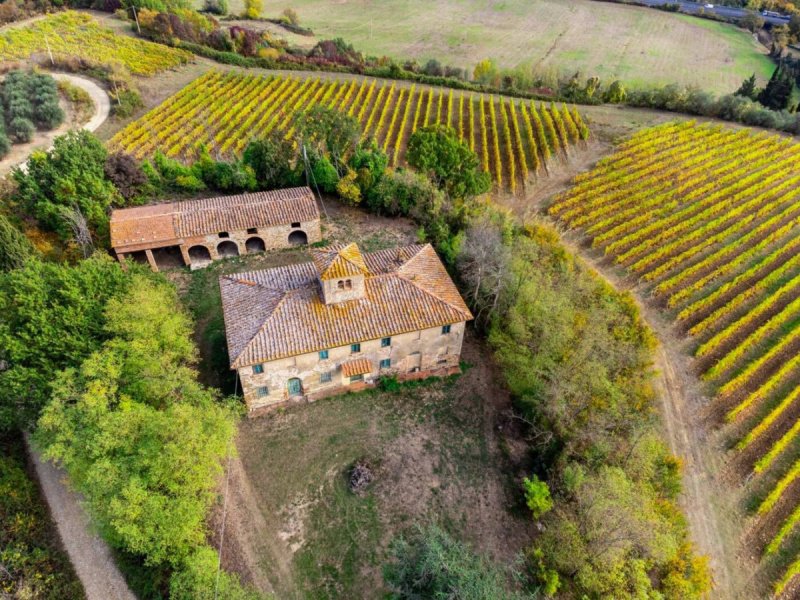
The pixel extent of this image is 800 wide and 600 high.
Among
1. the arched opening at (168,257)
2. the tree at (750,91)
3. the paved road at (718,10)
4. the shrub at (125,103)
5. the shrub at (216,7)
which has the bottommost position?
the arched opening at (168,257)

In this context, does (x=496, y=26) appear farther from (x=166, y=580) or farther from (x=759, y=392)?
(x=166, y=580)

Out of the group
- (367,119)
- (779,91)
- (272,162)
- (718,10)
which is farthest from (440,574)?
(718,10)

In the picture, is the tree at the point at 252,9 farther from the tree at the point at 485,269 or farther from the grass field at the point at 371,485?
the grass field at the point at 371,485

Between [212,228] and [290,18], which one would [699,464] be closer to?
[212,228]

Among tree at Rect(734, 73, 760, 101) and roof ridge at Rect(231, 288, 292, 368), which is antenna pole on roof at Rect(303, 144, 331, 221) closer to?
roof ridge at Rect(231, 288, 292, 368)

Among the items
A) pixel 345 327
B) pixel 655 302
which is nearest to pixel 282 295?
pixel 345 327

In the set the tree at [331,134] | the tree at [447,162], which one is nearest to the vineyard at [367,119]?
the tree at [331,134]

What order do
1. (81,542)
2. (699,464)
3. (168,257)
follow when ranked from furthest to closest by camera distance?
1. (168,257)
2. (699,464)
3. (81,542)
